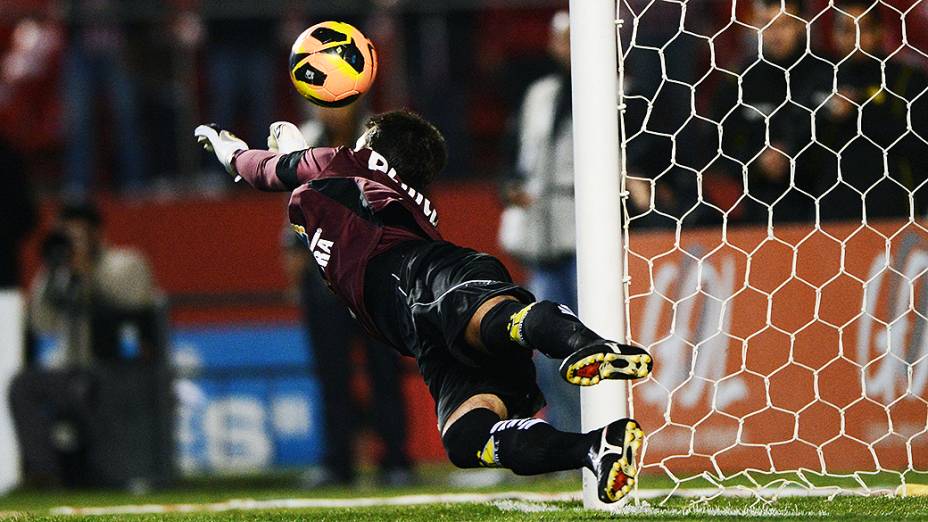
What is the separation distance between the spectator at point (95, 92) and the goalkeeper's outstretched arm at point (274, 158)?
548 cm

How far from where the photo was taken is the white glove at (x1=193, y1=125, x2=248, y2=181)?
5.35m

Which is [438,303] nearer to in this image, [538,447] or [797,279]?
[538,447]

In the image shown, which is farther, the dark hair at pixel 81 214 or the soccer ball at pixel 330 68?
the dark hair at pixel 81 214

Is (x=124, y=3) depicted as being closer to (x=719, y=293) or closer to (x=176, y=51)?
(x=176, y=51)

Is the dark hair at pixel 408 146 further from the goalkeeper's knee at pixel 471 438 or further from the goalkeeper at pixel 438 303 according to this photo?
the goalkeeper's knee at pixel 471 438

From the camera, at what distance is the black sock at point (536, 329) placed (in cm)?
421

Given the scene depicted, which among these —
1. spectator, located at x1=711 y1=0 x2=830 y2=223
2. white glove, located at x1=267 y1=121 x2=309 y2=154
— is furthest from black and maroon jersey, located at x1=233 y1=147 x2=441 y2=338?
spectator, located at x1=711 y1=0 x2=830 y2=223

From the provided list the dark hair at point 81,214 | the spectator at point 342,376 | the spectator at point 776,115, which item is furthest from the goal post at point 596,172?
the dark hair at point 81,214

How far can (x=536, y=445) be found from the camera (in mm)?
4301

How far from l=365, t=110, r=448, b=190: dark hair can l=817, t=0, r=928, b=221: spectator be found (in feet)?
7.95

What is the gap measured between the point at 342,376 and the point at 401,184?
3.12 meters

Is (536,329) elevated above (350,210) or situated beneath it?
situated beneath

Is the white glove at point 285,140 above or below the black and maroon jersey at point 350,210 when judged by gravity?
above

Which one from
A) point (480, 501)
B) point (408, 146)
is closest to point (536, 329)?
point (408, 146)
